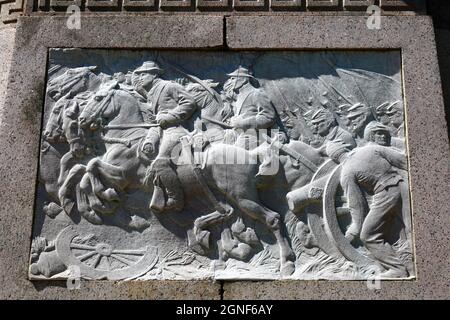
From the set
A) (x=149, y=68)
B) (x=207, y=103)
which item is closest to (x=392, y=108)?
(x=207, y=103)

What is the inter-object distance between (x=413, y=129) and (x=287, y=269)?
57.0 inches

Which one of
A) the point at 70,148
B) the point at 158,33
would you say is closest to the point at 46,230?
the point at 70,148

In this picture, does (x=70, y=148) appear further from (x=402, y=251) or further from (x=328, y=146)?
(x=402, y=251)

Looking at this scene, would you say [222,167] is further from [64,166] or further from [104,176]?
[64,166]

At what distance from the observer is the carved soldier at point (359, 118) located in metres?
5.09

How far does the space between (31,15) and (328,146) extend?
2678mm

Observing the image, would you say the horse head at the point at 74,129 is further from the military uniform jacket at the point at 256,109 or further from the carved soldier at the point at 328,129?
the carved soldier at the point at 328,129

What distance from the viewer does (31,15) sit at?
18.0 ft

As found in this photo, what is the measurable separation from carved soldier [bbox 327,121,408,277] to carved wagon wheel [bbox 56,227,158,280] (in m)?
1.52

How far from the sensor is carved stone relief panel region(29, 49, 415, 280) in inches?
190

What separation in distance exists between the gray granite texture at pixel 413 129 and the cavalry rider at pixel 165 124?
639 mm

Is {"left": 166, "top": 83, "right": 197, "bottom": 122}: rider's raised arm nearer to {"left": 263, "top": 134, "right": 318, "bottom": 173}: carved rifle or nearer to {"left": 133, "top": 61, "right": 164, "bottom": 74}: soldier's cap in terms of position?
{"left": 133, "top": 61, "right": 164, "bottom": 74}: soldier's cap

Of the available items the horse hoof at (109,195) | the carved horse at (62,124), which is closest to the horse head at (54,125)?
the carved horse at (62,124)
